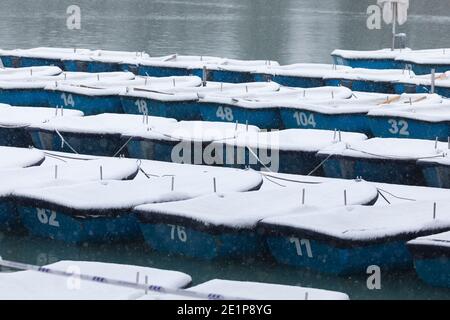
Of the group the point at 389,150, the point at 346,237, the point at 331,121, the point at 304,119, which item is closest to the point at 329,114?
the point at 331,121

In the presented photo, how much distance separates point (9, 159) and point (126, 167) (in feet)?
4.67

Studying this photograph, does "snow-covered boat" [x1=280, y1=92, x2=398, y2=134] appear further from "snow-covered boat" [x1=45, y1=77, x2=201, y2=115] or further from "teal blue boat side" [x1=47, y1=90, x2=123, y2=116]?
"teal blue boat side" [x1=47, y1=90, x2=123, y2=116]

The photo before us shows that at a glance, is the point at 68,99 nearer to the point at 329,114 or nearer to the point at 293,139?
the point at 329,114

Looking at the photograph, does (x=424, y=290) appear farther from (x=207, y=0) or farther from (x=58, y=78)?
(x=207, y=0)

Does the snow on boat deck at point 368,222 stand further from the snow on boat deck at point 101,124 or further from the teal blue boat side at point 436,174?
the snow on boat deck at point 101,124

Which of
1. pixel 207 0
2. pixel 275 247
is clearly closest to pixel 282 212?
pixel 275 247

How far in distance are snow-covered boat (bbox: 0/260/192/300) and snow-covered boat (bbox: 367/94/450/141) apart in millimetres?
8022

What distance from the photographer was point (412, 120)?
598 inches

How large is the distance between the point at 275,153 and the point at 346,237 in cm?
398

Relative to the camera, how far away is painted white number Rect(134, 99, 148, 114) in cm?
1725

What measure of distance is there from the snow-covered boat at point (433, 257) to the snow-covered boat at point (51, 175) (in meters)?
3.41

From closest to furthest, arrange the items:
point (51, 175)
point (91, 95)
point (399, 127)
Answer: point (51, 175) < point (399, 127) < point (91, 95)

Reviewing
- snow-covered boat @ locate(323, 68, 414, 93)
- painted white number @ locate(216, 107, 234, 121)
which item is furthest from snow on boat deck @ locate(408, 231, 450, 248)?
snow-covered boat @ locate(323, 68, 414, 93)

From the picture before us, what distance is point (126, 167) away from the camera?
1174 centimetres
